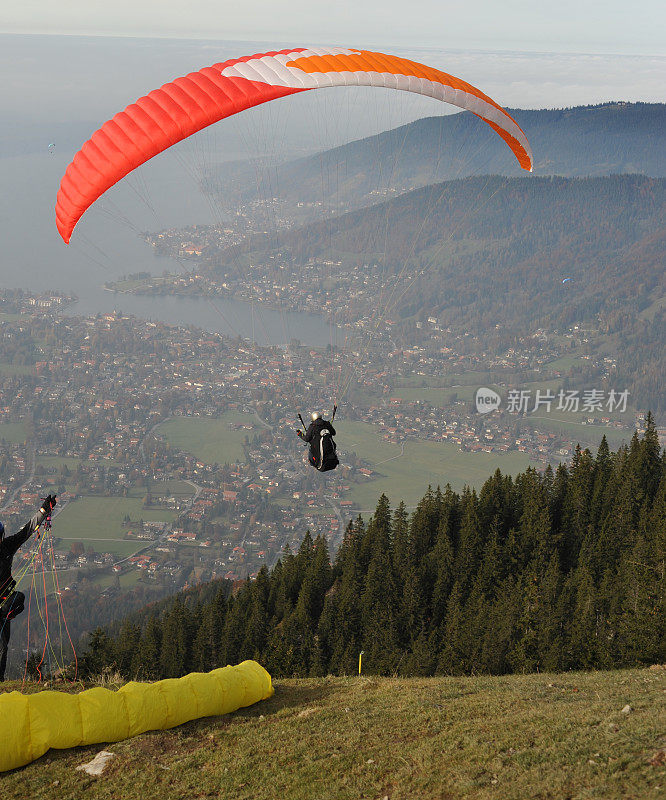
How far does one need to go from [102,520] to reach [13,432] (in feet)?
150

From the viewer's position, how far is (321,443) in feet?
47.5

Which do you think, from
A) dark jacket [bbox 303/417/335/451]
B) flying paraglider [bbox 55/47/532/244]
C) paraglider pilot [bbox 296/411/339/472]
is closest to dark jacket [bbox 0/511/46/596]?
paraglider pilot [bbox 296/411/339/472]

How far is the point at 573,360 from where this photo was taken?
195 m

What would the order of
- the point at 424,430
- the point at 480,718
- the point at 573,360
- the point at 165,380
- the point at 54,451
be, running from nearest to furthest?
the point at 480,718, the point at 54,451, the point at 424,430, the point at 165,380, the point at 573,360

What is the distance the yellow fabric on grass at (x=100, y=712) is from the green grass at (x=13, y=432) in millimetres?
130656

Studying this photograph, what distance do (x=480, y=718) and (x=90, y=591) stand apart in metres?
73.7

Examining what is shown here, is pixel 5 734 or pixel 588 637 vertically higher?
pixel 5 734

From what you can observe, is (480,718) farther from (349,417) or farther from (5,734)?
(349,417)

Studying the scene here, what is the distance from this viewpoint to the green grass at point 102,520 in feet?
297

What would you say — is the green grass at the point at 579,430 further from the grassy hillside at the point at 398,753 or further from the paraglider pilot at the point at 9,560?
the paraglider pilot at the point at 9,560

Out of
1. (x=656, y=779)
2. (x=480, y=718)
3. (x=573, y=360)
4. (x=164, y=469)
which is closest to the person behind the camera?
(x=656, y=779)

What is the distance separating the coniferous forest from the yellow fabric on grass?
11236mm

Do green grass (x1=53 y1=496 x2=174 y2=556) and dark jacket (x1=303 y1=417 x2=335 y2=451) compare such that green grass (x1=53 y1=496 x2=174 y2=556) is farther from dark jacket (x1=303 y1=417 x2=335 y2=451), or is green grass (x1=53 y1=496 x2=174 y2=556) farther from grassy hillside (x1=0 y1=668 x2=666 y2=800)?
grassy hillside (x1=0 y1=668 x2=666 y2=800)

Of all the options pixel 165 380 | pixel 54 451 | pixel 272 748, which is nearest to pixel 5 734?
pixel 272 748
